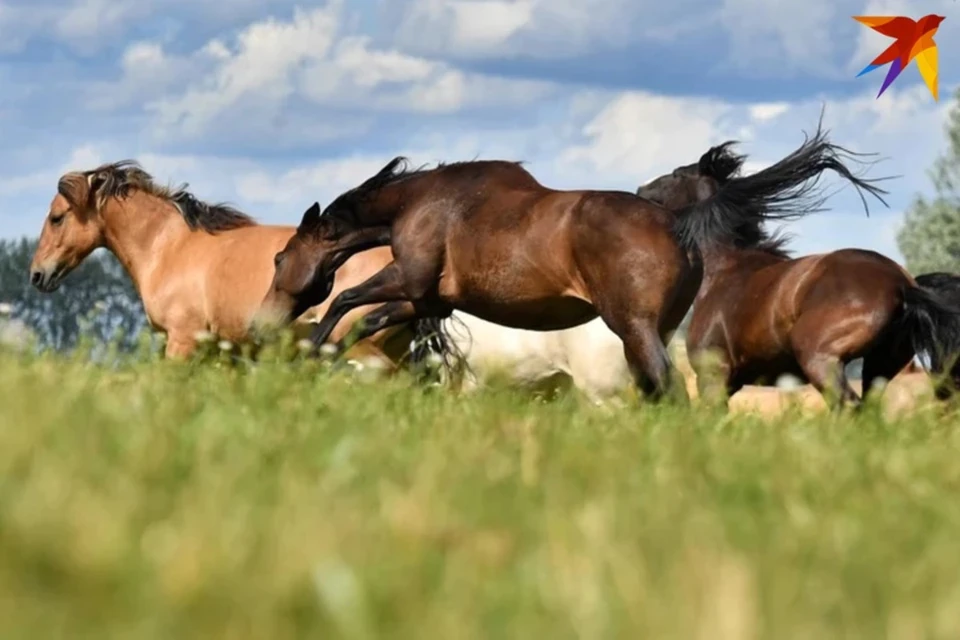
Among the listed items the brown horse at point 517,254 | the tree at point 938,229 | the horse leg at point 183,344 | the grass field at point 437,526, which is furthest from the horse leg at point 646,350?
the tree at point 938,229

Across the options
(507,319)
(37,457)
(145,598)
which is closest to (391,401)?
(37,457)

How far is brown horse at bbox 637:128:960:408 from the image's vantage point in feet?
32.3

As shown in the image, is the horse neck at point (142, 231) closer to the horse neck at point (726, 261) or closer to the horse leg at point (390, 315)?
the horse leg at point (390, 315)

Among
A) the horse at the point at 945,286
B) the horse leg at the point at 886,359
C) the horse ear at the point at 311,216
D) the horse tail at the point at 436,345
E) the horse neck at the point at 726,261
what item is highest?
the horse ear at the point at 311,216

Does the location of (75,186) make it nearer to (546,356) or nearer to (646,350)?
(546,356)

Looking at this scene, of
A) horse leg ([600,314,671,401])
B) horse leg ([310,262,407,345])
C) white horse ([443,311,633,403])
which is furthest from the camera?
white horse ([443,311,633,403])

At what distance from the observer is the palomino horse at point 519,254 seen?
8.53m

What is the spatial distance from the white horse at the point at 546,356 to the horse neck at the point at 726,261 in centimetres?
105

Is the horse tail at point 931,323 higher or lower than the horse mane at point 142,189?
lower

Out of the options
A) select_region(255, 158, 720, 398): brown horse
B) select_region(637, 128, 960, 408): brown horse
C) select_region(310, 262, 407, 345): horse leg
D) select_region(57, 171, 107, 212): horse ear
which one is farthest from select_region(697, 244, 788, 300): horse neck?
select_region(57, 171, 107, 212): horse ear

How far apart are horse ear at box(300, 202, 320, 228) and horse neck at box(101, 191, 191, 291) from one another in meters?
3.39

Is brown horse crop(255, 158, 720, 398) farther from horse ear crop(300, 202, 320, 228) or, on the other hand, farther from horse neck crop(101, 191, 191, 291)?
horse neck crop(101, 191, 191, 291)

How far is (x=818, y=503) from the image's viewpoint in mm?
3473

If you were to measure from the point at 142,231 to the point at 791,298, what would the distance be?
6203mm
